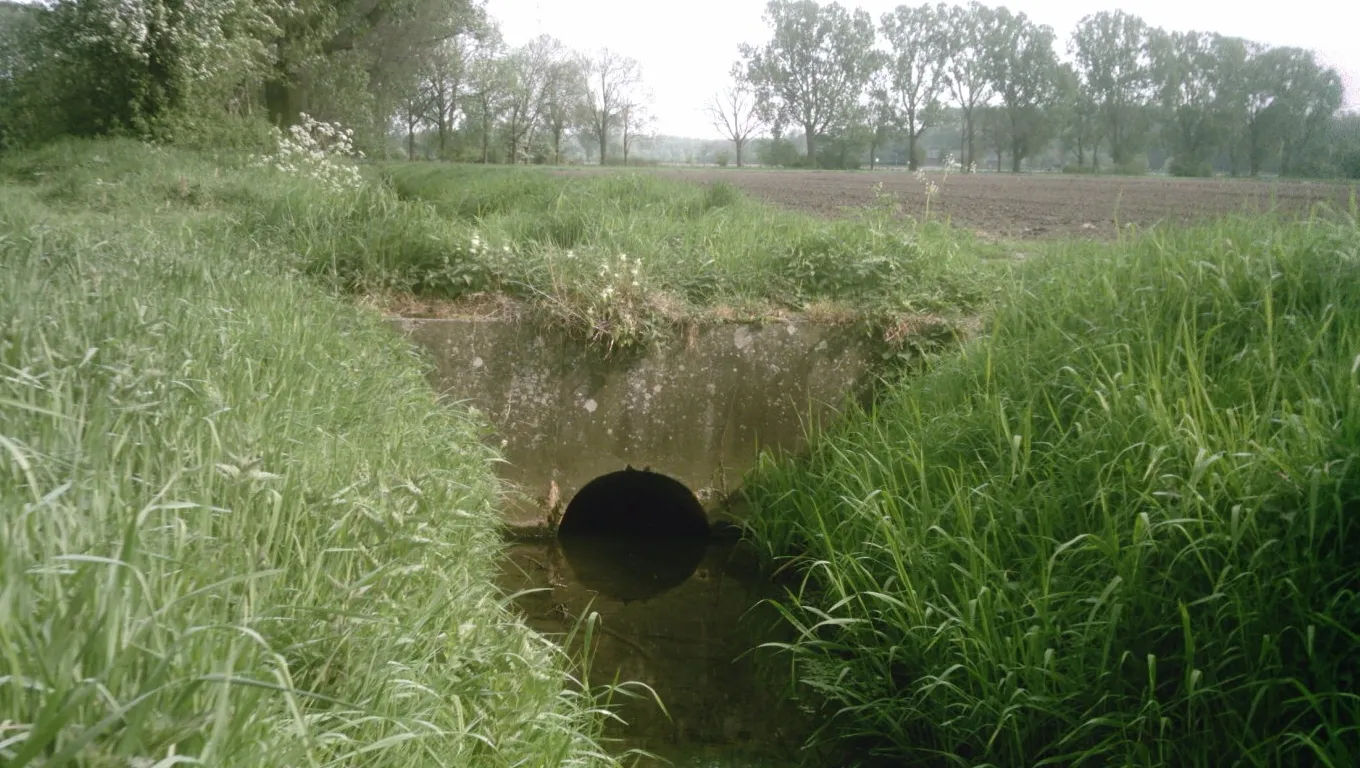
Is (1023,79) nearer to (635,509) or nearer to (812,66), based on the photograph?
(812,66)

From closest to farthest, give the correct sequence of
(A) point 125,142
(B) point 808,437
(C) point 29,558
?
(C) point 29,558, (B) point 808,437, (A) point 125,142

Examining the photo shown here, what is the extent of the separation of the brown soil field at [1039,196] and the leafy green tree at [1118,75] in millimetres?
332

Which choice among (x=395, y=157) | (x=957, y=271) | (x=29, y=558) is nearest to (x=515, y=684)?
(x=29, y=558)

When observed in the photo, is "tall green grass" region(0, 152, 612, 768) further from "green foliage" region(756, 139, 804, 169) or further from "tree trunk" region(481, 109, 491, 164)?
"tree trunk" region(481, 109, 491, 164)

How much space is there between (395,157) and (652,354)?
14.3 m

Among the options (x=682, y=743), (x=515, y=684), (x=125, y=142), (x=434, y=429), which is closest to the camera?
(x=515, y=684)

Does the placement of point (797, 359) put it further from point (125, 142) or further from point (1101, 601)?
point (125, 142)

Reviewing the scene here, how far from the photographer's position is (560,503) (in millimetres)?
6887


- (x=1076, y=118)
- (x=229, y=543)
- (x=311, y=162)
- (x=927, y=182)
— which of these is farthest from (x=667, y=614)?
(x=311, y=162)

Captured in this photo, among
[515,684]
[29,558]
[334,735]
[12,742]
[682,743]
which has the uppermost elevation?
[29,558]

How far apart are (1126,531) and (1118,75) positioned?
4.21m

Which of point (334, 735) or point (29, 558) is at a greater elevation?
point (29, 558)

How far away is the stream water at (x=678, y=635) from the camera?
14.2 feet

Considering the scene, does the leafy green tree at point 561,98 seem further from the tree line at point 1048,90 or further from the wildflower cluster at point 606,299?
the wildflower cluster at point 606,299
